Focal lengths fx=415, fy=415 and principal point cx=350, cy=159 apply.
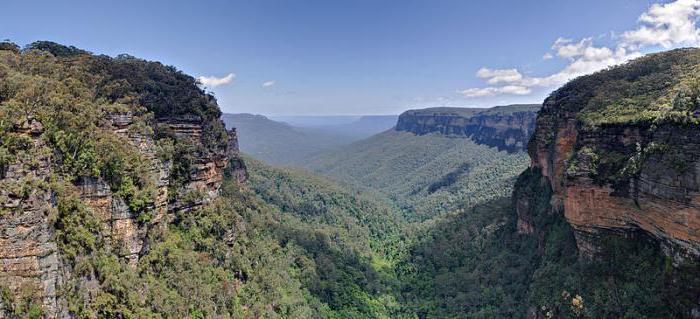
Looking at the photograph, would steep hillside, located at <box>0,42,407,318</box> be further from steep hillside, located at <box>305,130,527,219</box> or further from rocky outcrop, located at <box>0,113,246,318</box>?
steep hillside, located at <box>305,130,527,219</box>

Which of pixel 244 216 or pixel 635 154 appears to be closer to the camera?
pixel 635 154

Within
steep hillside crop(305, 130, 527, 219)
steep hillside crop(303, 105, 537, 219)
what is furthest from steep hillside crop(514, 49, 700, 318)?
steep hillside crop(303, 105, 537, 219)

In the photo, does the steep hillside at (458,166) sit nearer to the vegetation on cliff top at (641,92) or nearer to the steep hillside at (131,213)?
the vegetation on cliff top at (641,92)

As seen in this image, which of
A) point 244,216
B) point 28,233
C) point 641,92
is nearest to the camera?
point 28,233

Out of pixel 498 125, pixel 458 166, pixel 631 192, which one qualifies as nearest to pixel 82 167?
pixel 631 192

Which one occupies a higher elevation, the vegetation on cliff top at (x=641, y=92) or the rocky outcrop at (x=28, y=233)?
the vegetation on cliff top at (x=641, y=92)

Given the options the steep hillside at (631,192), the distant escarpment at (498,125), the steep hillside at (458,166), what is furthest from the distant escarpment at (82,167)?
the distant escarpment at (498,125)

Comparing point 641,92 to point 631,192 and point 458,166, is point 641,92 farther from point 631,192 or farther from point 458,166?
point 458,166
